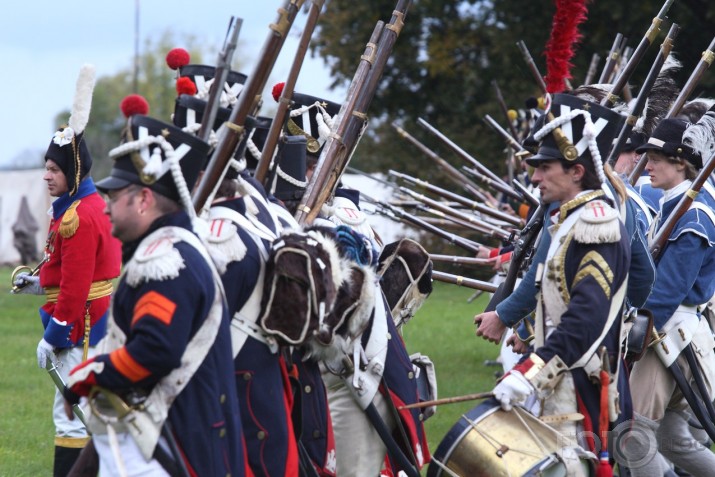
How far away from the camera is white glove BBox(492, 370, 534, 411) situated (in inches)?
177

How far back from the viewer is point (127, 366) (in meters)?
3.69

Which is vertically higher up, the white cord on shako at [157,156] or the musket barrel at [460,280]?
the white cord on shako at [157,156]

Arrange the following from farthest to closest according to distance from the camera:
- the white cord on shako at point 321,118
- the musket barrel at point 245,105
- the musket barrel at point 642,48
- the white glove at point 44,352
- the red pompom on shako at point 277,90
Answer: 1. the white glove at point 44,352
2. the white cord on shako at point 321,118
3. the red pompom on shako at point 277,90
4. the musket barrel at point 642,48
5. the musket barrel at point 245,105

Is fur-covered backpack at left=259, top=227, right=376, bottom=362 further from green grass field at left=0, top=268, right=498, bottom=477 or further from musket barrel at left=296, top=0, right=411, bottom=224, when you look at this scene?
green grass field at left=0, top=268, right=498, bottom=477

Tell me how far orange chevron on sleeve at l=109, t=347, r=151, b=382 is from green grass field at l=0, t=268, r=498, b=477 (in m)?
3.90

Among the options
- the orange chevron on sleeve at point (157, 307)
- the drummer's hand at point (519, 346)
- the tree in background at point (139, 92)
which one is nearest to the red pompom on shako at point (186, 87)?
the orange chevron on sleeve at point (157, 307)

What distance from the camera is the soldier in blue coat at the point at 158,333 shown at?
3.70m

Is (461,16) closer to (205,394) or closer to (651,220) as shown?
(651,220)

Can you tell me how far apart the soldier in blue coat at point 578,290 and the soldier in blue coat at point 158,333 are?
1.24 meters

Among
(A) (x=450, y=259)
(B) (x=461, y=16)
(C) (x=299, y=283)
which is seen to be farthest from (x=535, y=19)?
(C) (x=299, y=283)

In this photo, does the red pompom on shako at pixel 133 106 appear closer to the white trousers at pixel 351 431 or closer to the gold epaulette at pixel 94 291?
the white trousers at pixel 351 431

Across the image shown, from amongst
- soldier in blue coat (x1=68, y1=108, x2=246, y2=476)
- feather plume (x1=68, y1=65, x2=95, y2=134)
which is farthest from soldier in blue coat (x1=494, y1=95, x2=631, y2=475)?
feather plume (x1=68, y1=65, x2=95, y2=134)

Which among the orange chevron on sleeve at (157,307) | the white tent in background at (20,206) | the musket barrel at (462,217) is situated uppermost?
the orange chevron on sleeve at (157,307)

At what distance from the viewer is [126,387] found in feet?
12.3
